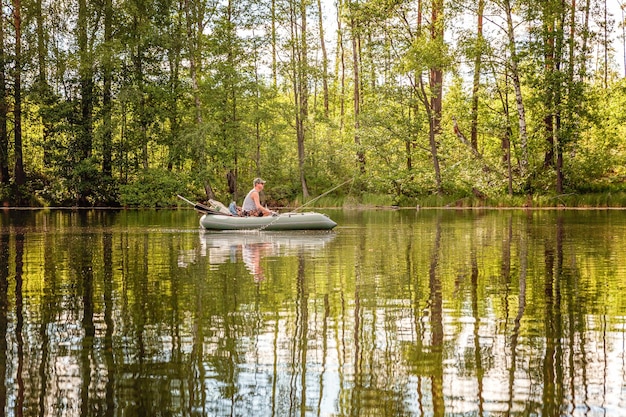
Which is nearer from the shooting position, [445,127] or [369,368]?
[369,368]

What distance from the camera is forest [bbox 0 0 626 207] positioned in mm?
33906

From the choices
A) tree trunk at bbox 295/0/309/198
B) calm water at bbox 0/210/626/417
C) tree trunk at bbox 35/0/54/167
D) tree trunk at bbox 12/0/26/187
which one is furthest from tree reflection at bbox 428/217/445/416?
tree trunk at bbox 12/0/26/187

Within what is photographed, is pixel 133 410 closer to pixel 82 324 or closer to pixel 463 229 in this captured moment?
pixel 82 324

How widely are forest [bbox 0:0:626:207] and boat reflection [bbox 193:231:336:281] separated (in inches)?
621

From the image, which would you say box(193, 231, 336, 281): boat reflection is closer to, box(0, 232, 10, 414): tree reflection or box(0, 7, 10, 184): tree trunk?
box(0, 232, 10, 414): tree reflection

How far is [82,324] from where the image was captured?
707 centimetres

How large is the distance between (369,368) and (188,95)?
37.8m

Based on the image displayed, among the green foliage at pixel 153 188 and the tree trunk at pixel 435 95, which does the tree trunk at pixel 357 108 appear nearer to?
the tree trunk at pixel 435 95

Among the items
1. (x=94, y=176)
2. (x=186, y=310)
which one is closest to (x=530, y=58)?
(x=94, y=176)

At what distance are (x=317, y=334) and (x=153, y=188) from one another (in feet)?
109

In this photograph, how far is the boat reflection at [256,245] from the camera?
13047 mm

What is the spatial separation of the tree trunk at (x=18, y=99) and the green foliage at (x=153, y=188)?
5283 mm

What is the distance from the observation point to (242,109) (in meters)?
40.8

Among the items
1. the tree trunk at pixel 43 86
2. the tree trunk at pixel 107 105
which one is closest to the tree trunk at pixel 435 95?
the tree trunk at pixel 107 105
